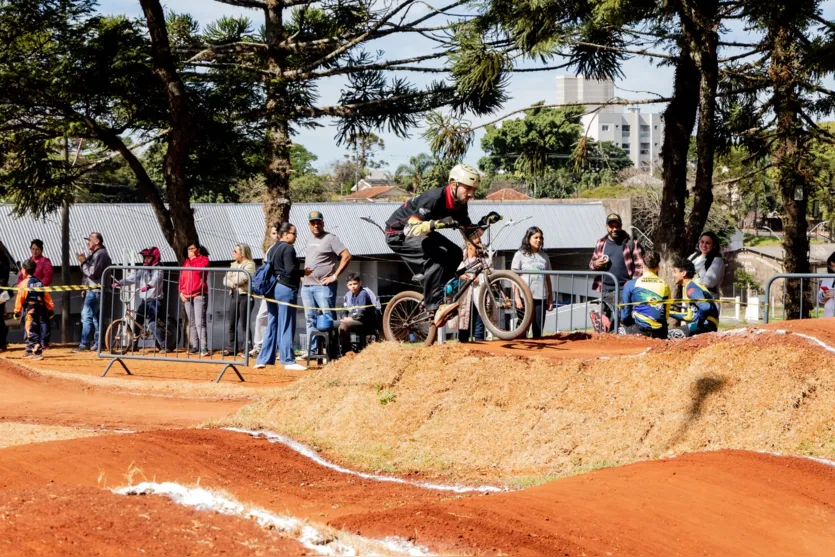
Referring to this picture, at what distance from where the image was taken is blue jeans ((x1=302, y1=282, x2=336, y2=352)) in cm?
1380

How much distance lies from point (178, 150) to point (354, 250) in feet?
56.0

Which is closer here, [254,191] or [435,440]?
[435,440]

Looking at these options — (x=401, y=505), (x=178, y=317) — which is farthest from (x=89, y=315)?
(x=401, y=505)

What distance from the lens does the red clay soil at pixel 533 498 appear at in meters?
4.96

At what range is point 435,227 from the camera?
375 inches

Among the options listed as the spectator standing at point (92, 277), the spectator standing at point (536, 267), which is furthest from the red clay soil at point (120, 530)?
the spectator standing at point (92, 277)

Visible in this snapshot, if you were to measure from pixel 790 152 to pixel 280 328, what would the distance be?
1255cm

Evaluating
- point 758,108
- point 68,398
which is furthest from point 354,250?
point 68,398

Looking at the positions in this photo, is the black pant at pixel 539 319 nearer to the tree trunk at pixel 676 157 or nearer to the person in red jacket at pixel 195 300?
the tree trunk at pixel 676 157

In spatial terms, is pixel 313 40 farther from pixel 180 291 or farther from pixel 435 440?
pixel 435 440

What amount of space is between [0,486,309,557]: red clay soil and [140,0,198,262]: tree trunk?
47.8ft

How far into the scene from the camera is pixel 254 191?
5944 centimetres

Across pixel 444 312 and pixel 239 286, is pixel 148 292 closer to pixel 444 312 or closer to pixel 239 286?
pixel 239 286

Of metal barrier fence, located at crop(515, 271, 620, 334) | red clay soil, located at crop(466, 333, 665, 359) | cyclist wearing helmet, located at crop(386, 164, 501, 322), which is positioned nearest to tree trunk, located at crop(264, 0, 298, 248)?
metal barrier fence, located at crop(515, 271, 620, 334)
